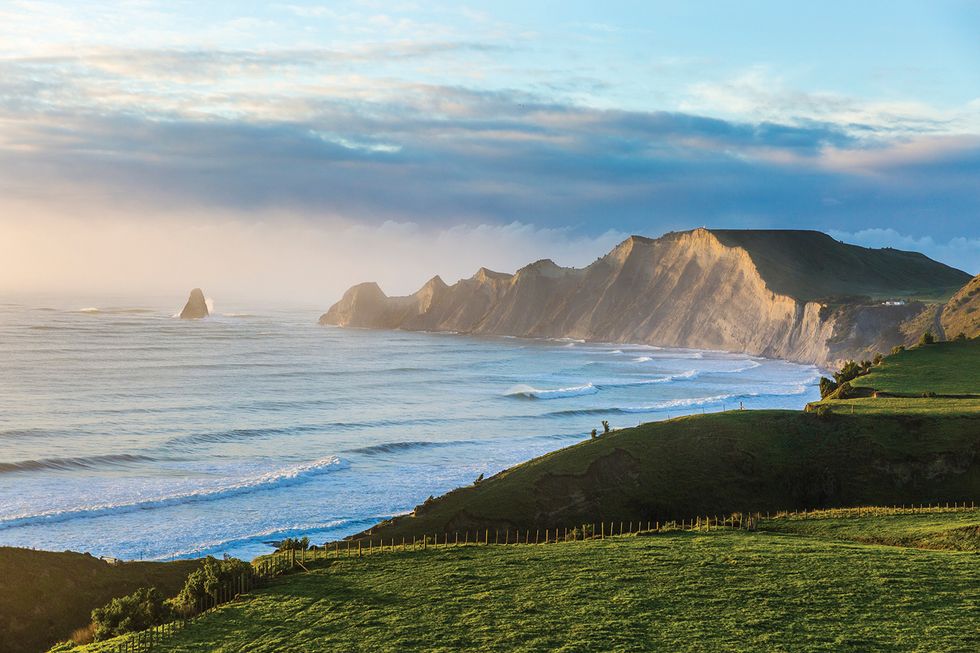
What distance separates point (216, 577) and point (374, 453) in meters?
43.2

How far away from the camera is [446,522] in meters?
47.0

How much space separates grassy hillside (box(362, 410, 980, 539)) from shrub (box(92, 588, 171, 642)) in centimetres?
1583

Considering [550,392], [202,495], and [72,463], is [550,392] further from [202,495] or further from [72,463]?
[202,495]

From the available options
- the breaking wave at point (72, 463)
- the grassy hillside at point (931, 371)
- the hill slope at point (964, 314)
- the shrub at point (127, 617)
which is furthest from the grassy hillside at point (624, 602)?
the hill slope at point (964, 314)

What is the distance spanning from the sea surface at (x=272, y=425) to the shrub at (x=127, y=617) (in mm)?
16744

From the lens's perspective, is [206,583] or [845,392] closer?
[206,583]

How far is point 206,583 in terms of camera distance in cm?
3169

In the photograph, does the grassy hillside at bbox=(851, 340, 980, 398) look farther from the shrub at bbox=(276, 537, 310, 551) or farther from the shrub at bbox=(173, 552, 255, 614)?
the shrub at bbox=(173, 552, 255, 614)

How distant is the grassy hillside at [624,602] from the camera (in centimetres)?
2517

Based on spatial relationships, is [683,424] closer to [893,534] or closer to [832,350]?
[893,534]

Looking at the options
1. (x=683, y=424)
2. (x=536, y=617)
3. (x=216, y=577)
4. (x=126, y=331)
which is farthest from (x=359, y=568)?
(x=126, y=331)

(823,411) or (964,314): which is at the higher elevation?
(964,314)

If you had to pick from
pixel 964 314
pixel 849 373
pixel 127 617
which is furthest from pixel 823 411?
pixel 964 314

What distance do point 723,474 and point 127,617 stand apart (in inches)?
1388
